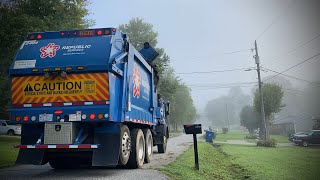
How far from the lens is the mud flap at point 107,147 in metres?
7.41

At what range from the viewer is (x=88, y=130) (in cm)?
784

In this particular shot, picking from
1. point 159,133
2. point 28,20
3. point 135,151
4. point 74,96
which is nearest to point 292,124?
point 159,133

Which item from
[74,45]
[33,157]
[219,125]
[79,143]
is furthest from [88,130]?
[219,125]

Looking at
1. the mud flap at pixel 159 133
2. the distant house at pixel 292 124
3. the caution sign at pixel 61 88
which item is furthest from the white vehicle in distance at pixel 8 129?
the distant house at pixel 292 124

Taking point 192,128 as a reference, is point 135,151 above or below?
below

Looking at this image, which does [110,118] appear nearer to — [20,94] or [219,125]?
[20,94]

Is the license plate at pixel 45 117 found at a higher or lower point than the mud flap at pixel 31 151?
higher

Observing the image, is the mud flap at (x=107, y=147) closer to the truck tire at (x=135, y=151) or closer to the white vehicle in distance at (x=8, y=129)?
the truck tire at (x=135, y=151)

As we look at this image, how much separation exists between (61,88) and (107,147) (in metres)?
1.94

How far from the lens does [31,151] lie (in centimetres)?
793

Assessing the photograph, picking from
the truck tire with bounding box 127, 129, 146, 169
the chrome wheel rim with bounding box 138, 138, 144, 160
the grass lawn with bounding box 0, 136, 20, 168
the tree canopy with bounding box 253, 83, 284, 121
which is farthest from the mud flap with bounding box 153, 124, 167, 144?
the tree canopy with bounding box 253, 83, 284, 121

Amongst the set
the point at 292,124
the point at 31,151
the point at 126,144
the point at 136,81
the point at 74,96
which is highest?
the point at 136,81

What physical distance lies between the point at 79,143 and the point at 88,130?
0.52 m

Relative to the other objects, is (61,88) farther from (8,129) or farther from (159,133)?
(8,129)
